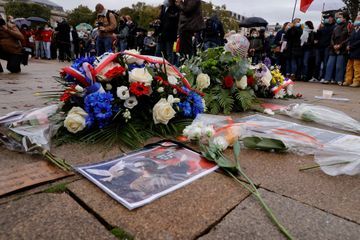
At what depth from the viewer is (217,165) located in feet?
5.68

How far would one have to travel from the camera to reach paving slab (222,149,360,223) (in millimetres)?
1396

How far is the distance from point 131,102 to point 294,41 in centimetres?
816

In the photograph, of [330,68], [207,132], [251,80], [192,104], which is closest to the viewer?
[207,132]

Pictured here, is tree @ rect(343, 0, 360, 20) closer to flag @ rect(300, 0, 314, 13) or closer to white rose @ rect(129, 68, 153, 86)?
flag @ rect(300, 0, 314, 13)

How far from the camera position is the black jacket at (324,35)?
857 cm

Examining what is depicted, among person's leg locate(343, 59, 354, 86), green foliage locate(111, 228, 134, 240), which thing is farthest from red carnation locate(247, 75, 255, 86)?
person's leg locate(343, 59, 354, 86)

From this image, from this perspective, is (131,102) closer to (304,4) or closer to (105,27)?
(105,27)

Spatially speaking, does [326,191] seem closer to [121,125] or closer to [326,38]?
[121,125]

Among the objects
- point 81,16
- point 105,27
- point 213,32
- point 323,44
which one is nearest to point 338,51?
point 323,44

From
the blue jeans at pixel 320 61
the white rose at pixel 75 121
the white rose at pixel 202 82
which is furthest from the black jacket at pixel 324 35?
the white rose at pixel 75 121

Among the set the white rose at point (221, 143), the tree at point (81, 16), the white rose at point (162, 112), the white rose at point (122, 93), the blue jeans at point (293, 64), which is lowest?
the white rose at point (221, 143)

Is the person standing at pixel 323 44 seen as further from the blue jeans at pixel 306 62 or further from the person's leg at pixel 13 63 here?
the person's leg at pixel 13 63

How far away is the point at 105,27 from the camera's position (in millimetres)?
7258

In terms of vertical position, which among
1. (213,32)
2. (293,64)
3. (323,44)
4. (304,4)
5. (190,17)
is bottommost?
(293,64)
